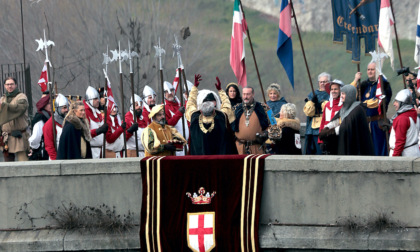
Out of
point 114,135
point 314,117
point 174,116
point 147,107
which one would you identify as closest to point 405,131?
point 314,117

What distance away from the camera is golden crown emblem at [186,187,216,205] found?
44.1ft

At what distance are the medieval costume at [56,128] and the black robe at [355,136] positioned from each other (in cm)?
440

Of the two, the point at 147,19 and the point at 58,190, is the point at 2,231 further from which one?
the point at 147,19

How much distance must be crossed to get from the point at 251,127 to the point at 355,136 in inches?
91.3

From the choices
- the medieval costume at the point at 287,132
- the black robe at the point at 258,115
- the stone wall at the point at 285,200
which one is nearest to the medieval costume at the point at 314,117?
the medieval costume at the point at 287,132

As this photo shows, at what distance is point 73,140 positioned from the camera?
15648 mm

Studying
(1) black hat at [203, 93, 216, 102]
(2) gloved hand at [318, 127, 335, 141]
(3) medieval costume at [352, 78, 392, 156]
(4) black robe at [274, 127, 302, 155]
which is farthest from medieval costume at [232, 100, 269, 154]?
(3) medieval costume at [352, 78, 392, 156]

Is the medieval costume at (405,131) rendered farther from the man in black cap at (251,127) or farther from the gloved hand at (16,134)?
the gloved hand at (16,134)

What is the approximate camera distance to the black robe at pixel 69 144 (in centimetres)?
1561

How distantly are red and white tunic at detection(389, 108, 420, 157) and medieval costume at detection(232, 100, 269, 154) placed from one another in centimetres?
206

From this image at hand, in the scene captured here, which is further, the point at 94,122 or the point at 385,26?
the point at 94,122

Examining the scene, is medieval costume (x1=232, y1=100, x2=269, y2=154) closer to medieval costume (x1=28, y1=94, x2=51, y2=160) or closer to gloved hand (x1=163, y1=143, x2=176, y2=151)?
gloved hand (x1=163, y1=143, x2=176, y2=151)

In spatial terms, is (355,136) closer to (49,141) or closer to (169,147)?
(169,147)

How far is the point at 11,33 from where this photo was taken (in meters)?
37.0
